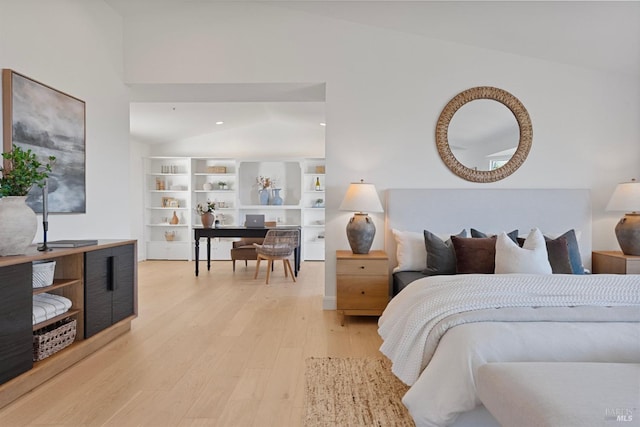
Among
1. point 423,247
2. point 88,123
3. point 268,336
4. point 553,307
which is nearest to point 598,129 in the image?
point 423,247

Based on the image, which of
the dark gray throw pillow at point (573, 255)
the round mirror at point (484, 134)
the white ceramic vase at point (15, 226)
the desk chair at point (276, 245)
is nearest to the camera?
the white ceramic vase at point (15, 226)

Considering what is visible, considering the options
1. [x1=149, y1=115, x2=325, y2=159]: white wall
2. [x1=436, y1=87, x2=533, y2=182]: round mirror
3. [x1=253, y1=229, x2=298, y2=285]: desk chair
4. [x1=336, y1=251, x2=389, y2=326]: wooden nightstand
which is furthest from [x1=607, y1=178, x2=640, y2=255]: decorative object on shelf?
[x1=149, y1=115, x2=325, y2=159]: white wall

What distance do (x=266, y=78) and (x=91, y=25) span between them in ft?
5.31

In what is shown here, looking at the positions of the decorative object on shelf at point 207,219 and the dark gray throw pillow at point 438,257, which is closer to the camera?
the dark gray throw pillow at point 438,257

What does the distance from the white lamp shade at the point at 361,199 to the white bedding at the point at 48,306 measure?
2339mm

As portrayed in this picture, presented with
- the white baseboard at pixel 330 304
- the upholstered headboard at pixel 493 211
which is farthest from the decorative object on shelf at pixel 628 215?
the white baseboard at pixel 330 304

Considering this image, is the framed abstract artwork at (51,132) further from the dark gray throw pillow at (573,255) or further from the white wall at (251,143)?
the white wall at (251,143)

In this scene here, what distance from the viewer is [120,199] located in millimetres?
4047

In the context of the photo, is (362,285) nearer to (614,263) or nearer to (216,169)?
(614,263)

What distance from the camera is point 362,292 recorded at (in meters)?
3.57

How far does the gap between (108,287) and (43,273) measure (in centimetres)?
60

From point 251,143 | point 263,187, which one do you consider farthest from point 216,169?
point 263,187

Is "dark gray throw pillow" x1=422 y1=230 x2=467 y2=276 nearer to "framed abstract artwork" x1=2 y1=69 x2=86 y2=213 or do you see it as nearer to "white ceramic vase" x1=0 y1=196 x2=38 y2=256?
"white ceramic vase" x1=0 y1=196 x2=38 y2=256

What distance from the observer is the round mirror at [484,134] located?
13.0 ft
